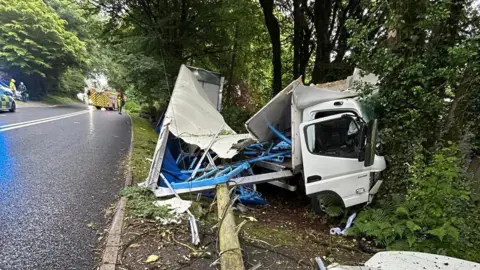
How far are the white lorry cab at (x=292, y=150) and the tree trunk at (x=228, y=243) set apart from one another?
4.24 ft

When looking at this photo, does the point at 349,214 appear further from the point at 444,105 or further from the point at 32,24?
the point at 32,24

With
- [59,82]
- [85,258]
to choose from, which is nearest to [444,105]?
[85,258]

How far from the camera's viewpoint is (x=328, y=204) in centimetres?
543

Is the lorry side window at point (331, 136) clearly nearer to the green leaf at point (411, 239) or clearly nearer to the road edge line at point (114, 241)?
the green leaf at point (411, 239)

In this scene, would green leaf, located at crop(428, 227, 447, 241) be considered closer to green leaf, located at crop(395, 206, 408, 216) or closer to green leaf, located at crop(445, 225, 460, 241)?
green leaf, located at crop(445, 225, 460, 241)

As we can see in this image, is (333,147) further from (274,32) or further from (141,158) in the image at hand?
(274,32)

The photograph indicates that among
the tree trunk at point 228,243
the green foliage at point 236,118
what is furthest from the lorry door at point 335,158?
the green foliage at point 236,118

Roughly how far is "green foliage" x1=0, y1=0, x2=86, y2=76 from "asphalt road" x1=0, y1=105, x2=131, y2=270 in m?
20.1

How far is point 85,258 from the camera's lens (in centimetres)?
313

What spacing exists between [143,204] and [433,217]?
427 cm

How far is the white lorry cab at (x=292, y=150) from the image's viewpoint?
5.10 metres

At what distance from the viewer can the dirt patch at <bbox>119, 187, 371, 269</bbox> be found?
3.38m

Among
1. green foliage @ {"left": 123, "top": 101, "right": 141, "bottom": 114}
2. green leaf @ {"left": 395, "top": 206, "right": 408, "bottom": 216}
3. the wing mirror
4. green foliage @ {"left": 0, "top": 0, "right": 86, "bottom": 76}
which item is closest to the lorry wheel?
the wing mirror

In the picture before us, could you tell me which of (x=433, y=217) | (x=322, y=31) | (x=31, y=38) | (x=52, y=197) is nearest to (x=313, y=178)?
(x=433, y=217)
